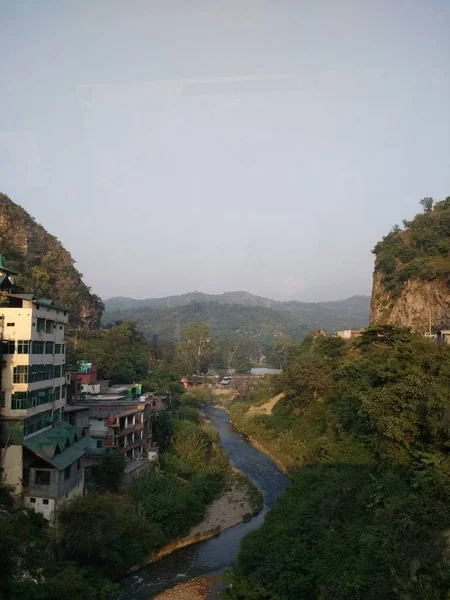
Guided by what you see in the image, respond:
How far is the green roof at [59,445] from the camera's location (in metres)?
14.4

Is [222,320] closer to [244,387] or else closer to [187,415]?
[244,387]

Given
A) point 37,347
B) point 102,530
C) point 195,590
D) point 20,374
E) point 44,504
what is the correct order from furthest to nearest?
point 37,347 < point 20,374 < point 44,504 < point 195,590 < point 102,530

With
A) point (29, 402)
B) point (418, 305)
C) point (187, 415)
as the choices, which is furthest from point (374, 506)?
point (418, 305)

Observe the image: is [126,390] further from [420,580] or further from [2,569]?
[420,580]

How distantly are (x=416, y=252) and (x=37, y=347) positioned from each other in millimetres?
28891

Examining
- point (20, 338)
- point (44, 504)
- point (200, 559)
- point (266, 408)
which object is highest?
point (20, 338)

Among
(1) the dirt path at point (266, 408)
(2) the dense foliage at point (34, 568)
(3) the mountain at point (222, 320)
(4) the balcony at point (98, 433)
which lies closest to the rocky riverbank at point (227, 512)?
(2) the dense foliage at point (34, 568)

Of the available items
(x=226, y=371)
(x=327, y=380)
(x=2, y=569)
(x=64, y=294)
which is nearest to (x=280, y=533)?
(x=2, y=569)

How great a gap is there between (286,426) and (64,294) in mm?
25841

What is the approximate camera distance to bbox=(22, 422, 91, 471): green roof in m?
14.4

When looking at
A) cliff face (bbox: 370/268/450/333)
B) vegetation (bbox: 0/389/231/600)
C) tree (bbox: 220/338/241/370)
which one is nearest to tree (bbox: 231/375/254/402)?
cliff face (bbox: 370/268/450/333)

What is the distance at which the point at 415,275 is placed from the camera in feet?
107

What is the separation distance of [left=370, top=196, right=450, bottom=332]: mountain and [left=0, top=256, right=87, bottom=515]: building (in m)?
22.8

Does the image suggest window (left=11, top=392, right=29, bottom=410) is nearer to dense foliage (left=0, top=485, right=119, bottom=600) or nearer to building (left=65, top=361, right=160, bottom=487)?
dense foliage (left=0, top=485, right=119, bottom=600)
